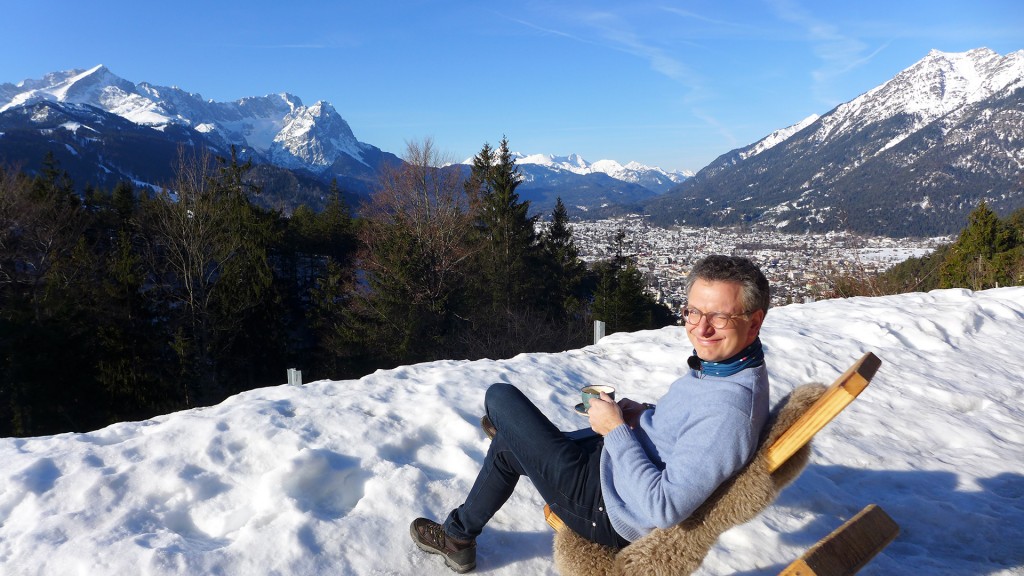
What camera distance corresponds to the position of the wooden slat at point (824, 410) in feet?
4.92

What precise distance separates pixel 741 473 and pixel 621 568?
0.52 metres

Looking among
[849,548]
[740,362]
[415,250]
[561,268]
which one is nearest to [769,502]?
[849,548]

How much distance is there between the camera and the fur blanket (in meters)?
1.66

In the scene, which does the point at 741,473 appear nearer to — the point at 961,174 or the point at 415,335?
the point at 415,335

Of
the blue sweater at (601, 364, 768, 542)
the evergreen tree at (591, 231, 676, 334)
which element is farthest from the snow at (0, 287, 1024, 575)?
the evergreen tree at (591, 231, 676, 334)

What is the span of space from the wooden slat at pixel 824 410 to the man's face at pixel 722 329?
0.91 ft

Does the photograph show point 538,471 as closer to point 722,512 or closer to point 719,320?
point 722,512

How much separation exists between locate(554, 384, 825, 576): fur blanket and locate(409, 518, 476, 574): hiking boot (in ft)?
2.40

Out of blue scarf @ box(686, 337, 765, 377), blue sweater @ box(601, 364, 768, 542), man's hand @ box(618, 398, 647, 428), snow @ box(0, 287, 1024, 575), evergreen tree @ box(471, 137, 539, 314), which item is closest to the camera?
blue sweater @ box(601, 364, 768, 542)

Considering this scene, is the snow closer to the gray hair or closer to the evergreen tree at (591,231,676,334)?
the gray hair

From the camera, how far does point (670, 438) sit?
1.86 m

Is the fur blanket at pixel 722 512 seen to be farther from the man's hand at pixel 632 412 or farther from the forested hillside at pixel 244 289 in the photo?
the forested hillside at pixel 244 289

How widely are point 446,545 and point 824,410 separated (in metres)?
1.64

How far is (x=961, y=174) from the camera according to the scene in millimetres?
148125
